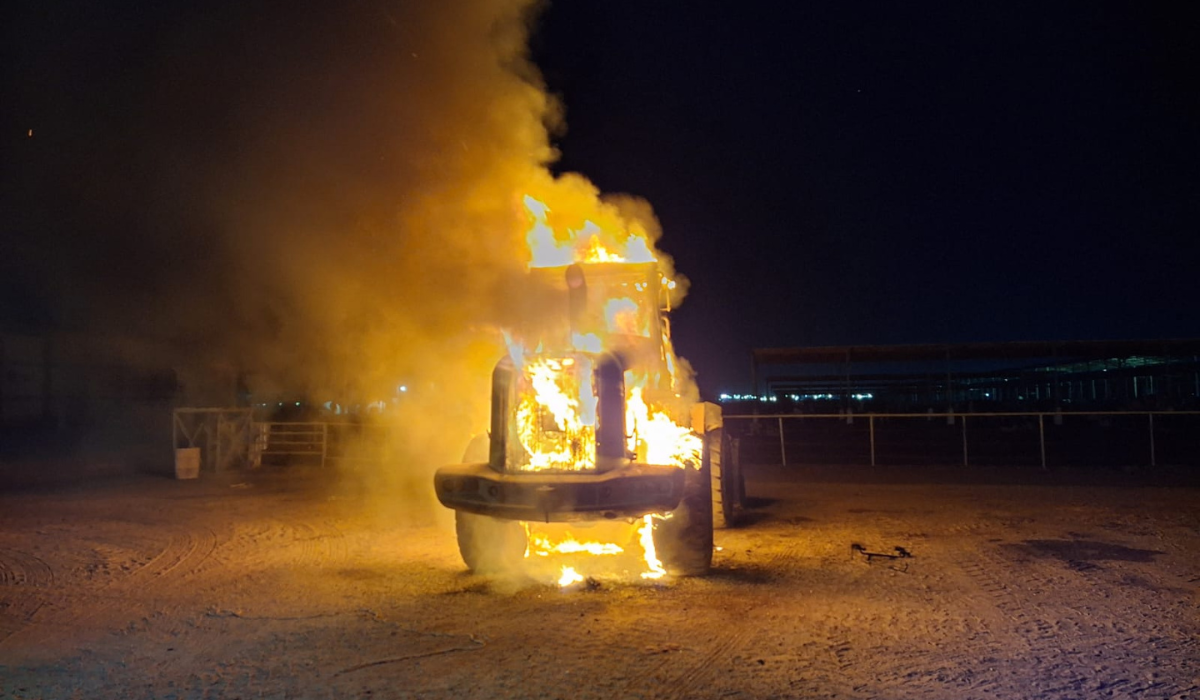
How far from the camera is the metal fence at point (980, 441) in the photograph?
2352cm

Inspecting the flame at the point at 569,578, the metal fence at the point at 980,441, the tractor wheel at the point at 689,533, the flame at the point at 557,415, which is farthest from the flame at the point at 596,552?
the metal fence at the point at 980,441

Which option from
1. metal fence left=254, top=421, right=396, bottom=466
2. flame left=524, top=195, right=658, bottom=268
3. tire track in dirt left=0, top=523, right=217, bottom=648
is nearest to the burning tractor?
flame left=524, top=195, right=658, bottom=268

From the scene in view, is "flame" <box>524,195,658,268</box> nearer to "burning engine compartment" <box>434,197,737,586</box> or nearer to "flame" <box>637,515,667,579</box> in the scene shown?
"burning engine compartment" <box>434,197,737,586</box>

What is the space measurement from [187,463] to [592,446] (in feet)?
51.8

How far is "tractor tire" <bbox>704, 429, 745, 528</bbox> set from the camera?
35.0 feet

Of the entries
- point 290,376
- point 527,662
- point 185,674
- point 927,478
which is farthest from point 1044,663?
point 290,376

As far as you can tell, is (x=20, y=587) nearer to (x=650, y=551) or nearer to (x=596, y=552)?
(x=596, y=552)

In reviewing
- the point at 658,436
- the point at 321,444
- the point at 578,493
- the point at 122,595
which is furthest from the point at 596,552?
the point at 321,444

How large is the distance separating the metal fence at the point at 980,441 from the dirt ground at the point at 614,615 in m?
10.6

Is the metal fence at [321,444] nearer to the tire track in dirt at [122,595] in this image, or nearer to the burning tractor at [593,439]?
the tire track in dirt at [122,595]

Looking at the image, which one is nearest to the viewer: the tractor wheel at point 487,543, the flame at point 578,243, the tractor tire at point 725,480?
the tractor wheel at point 487,543

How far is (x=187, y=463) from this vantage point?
20.1m

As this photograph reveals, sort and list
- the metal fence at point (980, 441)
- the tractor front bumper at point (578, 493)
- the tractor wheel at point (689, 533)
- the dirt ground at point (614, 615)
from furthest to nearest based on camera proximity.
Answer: the metal fence at point (980, 441), the tractor wheel at point (689, 533), the tractor front bumper at point (578, 493), the dirt ground at point (614, 615)

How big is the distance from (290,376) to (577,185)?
12082mm
